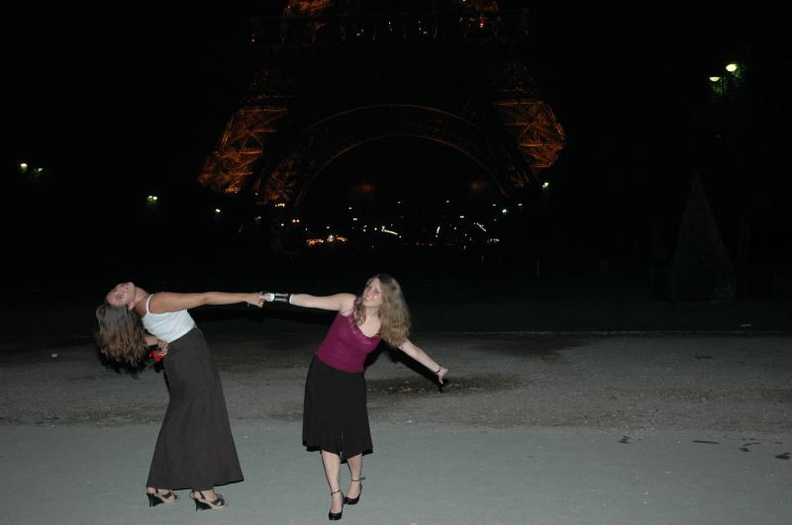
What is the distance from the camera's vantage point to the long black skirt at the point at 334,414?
5.67m

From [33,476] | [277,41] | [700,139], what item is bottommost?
[33,476]

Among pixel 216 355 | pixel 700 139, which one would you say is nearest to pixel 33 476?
pixel 216 355

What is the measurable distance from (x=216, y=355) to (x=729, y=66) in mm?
17769

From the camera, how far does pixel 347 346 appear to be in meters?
5.73

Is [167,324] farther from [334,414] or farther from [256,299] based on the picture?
[334,414]

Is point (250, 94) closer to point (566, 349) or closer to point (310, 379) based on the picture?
point (566, 349)

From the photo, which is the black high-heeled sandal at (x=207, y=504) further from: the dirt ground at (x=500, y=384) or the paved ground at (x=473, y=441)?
the dirt ground at (x=500, y=384)

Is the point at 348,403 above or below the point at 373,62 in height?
below

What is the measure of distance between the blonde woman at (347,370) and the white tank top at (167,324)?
2.53 feet

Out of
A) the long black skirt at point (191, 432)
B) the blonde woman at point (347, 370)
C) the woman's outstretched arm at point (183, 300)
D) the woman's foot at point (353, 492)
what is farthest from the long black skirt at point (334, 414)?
the woman's outstretched arm at point (183, 300)

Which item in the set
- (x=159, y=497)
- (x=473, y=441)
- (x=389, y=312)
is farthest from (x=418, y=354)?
(x=159, y=497)

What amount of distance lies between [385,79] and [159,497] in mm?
51711

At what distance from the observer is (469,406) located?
9039mm

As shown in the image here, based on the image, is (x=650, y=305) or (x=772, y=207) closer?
(x=650, y=305)
